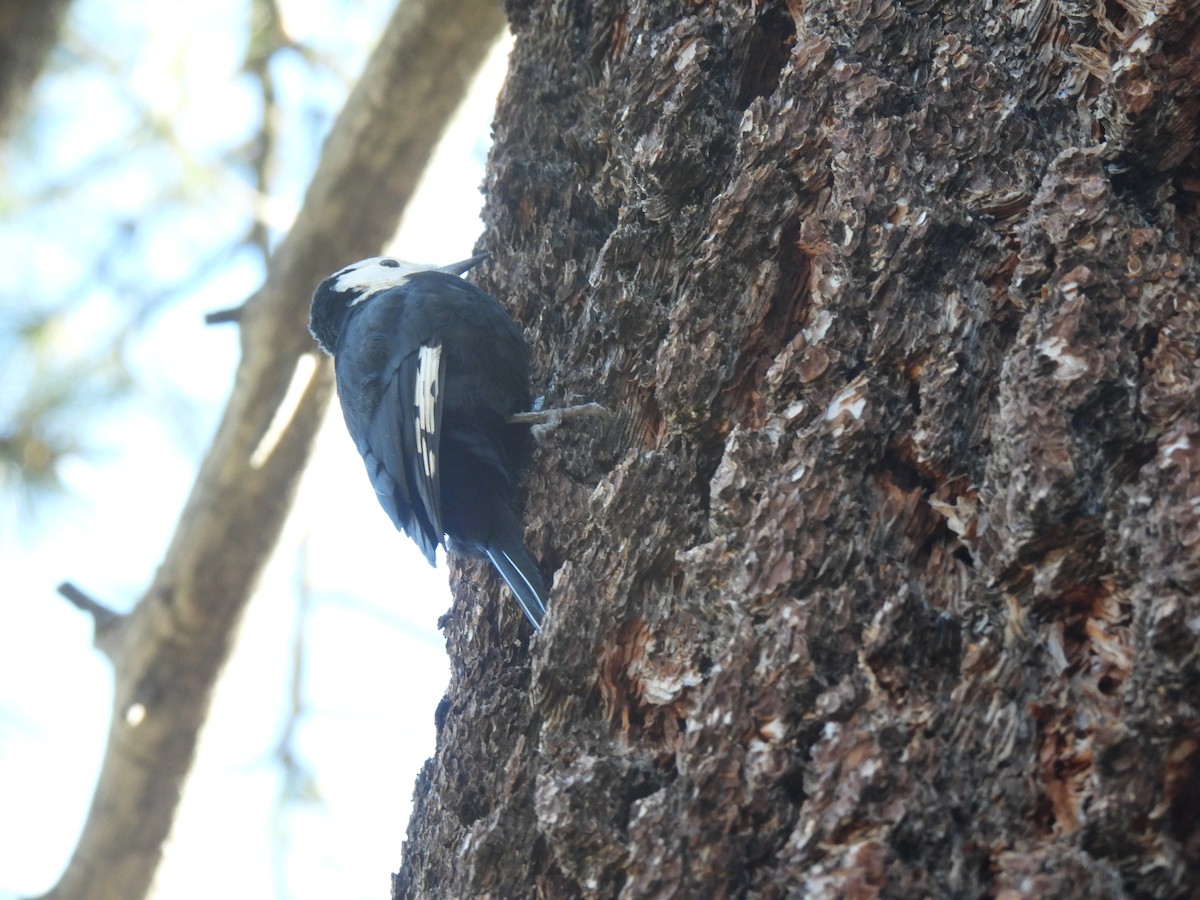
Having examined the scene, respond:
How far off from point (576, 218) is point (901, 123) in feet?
2.69

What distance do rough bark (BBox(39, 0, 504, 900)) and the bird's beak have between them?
531 millimetres

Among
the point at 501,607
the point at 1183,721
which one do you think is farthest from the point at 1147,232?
the point at 501,607

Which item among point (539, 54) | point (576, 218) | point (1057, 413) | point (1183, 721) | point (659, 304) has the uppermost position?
point (539, 54)

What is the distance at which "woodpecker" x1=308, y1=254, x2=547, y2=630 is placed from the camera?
2354 millimetres

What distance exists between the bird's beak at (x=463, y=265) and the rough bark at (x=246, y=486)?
20.9 inches

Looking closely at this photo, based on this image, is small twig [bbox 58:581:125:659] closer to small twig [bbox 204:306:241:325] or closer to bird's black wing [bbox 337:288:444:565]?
small twig [bbox 204:306:241:325]

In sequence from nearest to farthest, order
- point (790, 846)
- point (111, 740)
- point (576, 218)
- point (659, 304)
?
1. point (790, 846)
2. point (659, 304)
3. point (576, 218)
4. point (111, 740)

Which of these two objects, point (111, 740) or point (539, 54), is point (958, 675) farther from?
point (111, 740)

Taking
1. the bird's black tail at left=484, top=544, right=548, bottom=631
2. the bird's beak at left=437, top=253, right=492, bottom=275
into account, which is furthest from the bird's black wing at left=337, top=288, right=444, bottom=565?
the bird's black tail at left=484, top=544, right=548, bottom=631

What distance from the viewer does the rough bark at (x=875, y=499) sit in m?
1.10

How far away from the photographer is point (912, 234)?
1.45 meters

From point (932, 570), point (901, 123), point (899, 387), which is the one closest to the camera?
point (932, 570)

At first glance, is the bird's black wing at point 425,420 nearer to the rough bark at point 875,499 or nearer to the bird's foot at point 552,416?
the bird's foot at point 552,416

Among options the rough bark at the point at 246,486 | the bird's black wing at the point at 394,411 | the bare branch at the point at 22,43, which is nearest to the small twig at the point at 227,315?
the rough bark at the point at 246,486
